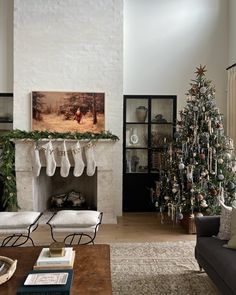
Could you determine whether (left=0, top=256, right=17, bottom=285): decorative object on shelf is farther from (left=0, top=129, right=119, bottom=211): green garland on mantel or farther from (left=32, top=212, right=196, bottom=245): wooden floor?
(left=0, top=129, right=119, bottom=211): green garland on mantel

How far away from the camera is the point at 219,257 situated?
2561 millimetres

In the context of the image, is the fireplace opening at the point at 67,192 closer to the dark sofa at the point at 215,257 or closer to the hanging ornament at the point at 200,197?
the hanging ornament at the point at 200,197

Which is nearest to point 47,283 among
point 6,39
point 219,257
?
point 219,257

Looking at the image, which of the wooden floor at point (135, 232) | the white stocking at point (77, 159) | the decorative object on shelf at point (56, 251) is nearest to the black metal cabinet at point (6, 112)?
the white stocking at point (77, 159)

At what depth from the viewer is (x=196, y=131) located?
4555 mm

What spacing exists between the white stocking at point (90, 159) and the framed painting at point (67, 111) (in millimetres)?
376

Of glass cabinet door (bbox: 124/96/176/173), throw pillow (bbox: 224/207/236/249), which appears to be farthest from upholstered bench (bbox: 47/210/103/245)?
glass cabinet door (bbox: 124/96/176/173)

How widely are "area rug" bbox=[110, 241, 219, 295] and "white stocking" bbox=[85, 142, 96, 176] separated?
1.53 metres

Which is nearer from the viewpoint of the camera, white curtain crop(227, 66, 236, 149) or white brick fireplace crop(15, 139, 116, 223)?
white brick fireplace crop(15, 139, 116, 223)

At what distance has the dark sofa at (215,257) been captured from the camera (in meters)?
2.35

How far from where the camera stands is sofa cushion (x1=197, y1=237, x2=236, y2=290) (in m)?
2.32

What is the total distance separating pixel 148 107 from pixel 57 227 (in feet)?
10.0

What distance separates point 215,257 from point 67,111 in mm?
3653

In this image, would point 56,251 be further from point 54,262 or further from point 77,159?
point 77,159
